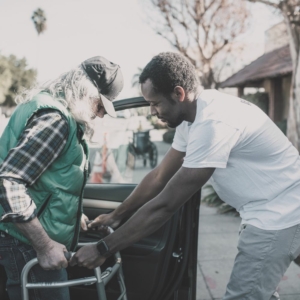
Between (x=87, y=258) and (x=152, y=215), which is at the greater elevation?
Result: (x=152, y=215)

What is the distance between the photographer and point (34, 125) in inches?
67.9

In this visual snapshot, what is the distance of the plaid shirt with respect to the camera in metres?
1.67

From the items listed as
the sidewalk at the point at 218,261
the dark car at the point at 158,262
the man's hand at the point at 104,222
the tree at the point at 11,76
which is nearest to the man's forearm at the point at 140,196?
the man's hand at the point at 104,222

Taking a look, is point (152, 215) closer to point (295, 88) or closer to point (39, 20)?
point (295, 88)

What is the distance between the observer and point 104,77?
1.95m

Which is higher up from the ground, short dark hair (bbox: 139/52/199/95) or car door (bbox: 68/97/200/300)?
short dark hair (bbox: 139/52/199/95)

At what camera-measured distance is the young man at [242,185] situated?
189 cm

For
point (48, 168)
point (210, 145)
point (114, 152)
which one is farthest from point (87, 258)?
point (114, 152)

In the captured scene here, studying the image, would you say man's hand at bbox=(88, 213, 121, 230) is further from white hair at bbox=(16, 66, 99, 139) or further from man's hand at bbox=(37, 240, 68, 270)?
white hair at bbox=(16, 66, 99, 139)

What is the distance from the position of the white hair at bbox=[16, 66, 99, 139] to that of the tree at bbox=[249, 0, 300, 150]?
20.2 feet

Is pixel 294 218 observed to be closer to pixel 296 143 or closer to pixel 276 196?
pixel 276 196

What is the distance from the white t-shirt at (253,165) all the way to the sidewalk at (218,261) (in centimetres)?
170

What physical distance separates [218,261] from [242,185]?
250 centimetres

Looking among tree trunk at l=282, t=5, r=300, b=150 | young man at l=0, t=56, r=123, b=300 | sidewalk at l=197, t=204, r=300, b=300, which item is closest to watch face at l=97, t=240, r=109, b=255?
young man at l=0, t=56, r=123, b=300
